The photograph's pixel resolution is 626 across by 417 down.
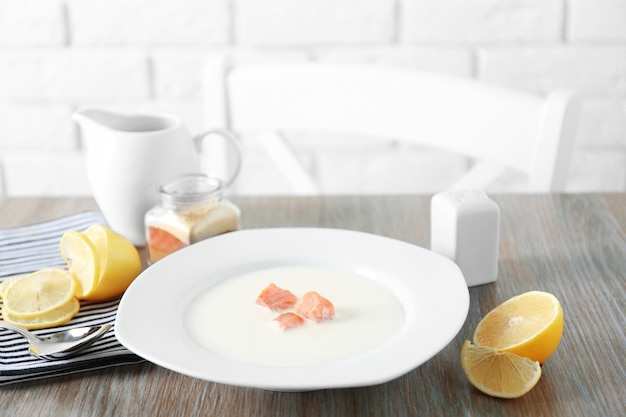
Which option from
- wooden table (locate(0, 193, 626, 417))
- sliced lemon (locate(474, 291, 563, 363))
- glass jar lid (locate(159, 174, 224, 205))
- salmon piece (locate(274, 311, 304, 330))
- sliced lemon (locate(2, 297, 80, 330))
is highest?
glass jar lid (locate(159, 174, 224, 205))

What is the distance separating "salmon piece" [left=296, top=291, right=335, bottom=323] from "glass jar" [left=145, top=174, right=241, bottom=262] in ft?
0.69

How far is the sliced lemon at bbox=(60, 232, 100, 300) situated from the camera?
0.82 metres

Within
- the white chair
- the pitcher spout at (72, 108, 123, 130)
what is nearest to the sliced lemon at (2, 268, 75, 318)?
the pitcher spout at (72, 108, 123, 130)

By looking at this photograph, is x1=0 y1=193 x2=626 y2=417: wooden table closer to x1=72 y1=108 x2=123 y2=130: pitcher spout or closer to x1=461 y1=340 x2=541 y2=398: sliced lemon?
x1=461 y1=340 x2=541 y2=398: sliced lemon

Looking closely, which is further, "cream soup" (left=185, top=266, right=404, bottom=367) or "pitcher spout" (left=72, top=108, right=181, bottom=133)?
"pitcher spout" (left=72, top=108, right=181, bottom=133)

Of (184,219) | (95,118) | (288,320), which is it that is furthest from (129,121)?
(288,320)

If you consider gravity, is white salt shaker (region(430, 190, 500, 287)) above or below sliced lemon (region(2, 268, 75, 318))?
above

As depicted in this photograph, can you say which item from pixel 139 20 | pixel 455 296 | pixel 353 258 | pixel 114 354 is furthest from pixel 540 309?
pixel 139 20

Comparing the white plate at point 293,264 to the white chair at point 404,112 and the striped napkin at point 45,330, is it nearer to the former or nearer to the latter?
the striped napkin at point 45,330

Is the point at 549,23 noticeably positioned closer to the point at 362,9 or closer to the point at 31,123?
the point at 362,9

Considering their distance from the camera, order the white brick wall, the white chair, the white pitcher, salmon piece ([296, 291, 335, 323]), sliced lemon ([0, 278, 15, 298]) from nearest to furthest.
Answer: salmon piece ([296, 291, 335, 323]) < sliced lemon ([0, 278, 15, 298]) < the white pitcher < the white chair < the white brick wall

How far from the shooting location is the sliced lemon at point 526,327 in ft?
2.29

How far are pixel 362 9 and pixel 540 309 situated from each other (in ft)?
3.73

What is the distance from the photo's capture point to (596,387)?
27.0 inches
